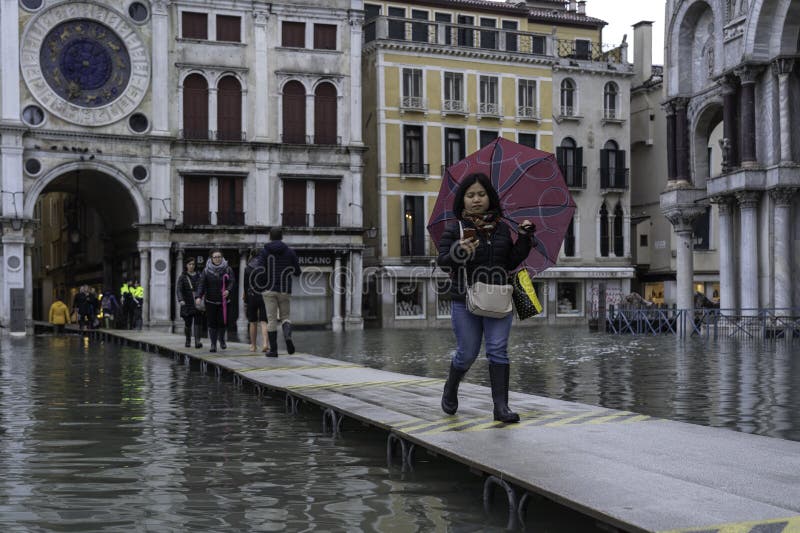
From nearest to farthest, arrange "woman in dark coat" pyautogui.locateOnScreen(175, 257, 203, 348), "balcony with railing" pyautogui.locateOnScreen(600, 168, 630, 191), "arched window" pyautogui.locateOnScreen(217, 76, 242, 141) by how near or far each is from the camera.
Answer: "woman in dark coat" pyautogui.locateOnScreen(175, 257, 203, 348), "arched window" pyautogui.locateOnScreen(217, 76, 242, 141), "balcony with railing" pyautogui.locateOnScreen(600, 168, 630, 191)

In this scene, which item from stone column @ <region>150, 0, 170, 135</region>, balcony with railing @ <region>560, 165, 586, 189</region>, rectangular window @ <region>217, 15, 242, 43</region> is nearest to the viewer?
stone column @ <region>150, 0, 170, 135</region>

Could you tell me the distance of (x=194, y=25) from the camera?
45.4m

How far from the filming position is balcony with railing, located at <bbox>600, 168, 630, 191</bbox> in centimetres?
5494

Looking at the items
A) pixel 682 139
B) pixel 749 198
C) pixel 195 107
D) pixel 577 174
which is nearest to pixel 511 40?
pixel 577 174

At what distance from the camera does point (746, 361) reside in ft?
64.8

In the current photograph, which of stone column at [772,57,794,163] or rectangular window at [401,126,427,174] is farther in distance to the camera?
rectangular window at [401,126,427,174]

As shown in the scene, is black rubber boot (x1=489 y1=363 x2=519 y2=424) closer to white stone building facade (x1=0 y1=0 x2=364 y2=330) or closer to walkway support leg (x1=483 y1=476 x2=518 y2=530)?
walkway support leg (x1=483 y1=476 x2=518 y2=530)

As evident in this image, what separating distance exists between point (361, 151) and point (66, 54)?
12.8 m

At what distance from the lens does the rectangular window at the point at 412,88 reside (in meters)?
50.7

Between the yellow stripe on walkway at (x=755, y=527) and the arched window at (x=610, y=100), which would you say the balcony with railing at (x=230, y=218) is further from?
the yellow stripe on walkway at (x=755, y=527)

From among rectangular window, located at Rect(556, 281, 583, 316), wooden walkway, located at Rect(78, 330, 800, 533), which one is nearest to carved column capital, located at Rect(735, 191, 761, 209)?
wooden walkway, located at Rect(78, 330, 800, 533)

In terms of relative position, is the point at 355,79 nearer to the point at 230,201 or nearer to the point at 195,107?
the point at 195,107

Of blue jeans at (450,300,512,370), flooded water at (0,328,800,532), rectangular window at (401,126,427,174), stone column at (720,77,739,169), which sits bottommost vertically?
flooded water at (0,328,800,532)

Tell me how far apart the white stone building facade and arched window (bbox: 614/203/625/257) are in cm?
1508
